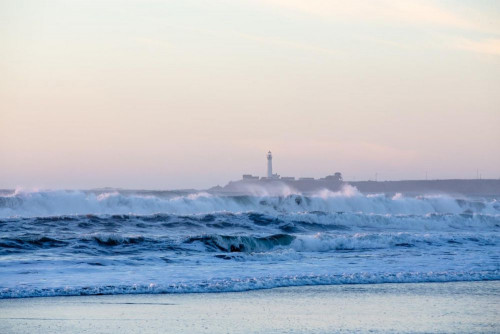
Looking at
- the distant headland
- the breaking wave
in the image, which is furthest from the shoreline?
the distant headland

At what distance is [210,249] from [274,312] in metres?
9.45

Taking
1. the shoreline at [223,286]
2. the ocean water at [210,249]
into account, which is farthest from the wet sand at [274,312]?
the ocean water at [210,249]

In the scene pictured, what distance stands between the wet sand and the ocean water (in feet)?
2.55

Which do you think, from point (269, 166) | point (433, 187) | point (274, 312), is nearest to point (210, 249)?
point (274, 312)

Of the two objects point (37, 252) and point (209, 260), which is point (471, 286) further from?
point (37, 252)

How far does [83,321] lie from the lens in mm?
8805

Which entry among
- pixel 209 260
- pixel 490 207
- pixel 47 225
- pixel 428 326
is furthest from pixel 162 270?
pixel 490 207

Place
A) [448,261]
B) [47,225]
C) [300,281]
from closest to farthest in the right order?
[300,281] → [448,261] → [47,225]

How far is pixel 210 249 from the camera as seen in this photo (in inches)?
738

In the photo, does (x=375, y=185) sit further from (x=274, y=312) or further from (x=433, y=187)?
(x=274, y=312)

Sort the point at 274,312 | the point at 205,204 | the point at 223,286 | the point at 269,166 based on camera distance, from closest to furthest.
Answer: the point at 274,312, the point at 223,286, the point at 205,204, the point at 269,166

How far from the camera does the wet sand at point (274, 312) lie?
843cm

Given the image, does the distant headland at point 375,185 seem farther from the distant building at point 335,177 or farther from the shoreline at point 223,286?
the shoreline at point 223,286

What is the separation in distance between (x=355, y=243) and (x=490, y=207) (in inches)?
1082
